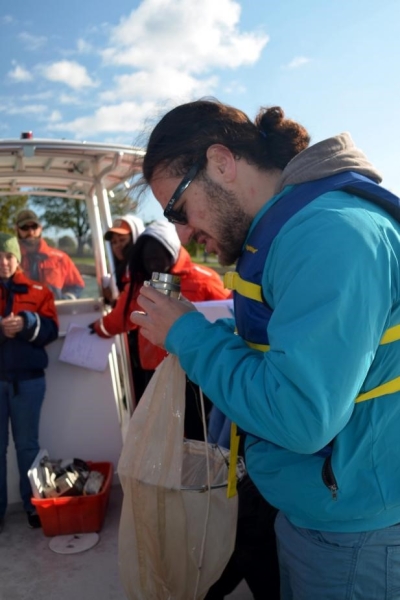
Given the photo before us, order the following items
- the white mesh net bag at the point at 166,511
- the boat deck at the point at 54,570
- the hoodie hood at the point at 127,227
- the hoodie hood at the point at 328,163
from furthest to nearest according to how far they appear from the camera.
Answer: the hoodie hood at the point at 127,227, the boat deck at the point at 54,570, the white mesh net bag at the point at 166,511, the hoodie hood at the point at 328,163

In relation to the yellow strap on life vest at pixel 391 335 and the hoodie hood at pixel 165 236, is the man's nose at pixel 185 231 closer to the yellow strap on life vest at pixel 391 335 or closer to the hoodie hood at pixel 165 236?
the yellow strap on life vest at pixel 391 335

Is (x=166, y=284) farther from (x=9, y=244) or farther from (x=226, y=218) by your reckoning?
(x=9, y=244)

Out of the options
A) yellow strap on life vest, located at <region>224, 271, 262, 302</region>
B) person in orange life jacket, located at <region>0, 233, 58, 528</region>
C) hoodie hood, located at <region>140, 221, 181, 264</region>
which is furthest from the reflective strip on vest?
person in orange life jacket, located at <region>0, 233, 58, 528</region>

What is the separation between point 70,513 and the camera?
11.8 feet

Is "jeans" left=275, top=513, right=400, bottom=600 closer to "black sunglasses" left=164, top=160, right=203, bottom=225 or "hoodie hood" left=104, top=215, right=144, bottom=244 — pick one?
"black sunglasses" left=164, top=160, right=203, bottom=225

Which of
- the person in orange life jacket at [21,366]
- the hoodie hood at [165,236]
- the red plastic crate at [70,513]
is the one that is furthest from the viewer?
the hoodie hood at [165,236]

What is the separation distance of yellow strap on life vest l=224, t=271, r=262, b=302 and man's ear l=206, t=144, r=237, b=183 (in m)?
0.23

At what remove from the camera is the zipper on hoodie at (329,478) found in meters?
1.13

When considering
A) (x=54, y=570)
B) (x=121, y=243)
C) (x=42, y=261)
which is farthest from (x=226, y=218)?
(x=121, y=243)

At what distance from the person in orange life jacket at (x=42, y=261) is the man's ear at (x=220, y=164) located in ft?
10.1

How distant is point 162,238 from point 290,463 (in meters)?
2.77

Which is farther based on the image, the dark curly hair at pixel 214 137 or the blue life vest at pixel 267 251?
the dark curly hair at pixel 214 137

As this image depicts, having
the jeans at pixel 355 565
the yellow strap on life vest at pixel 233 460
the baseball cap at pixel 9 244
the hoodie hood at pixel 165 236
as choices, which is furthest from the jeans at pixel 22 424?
the jeans at pixel 355 565

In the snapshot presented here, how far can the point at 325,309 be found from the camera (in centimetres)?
94
